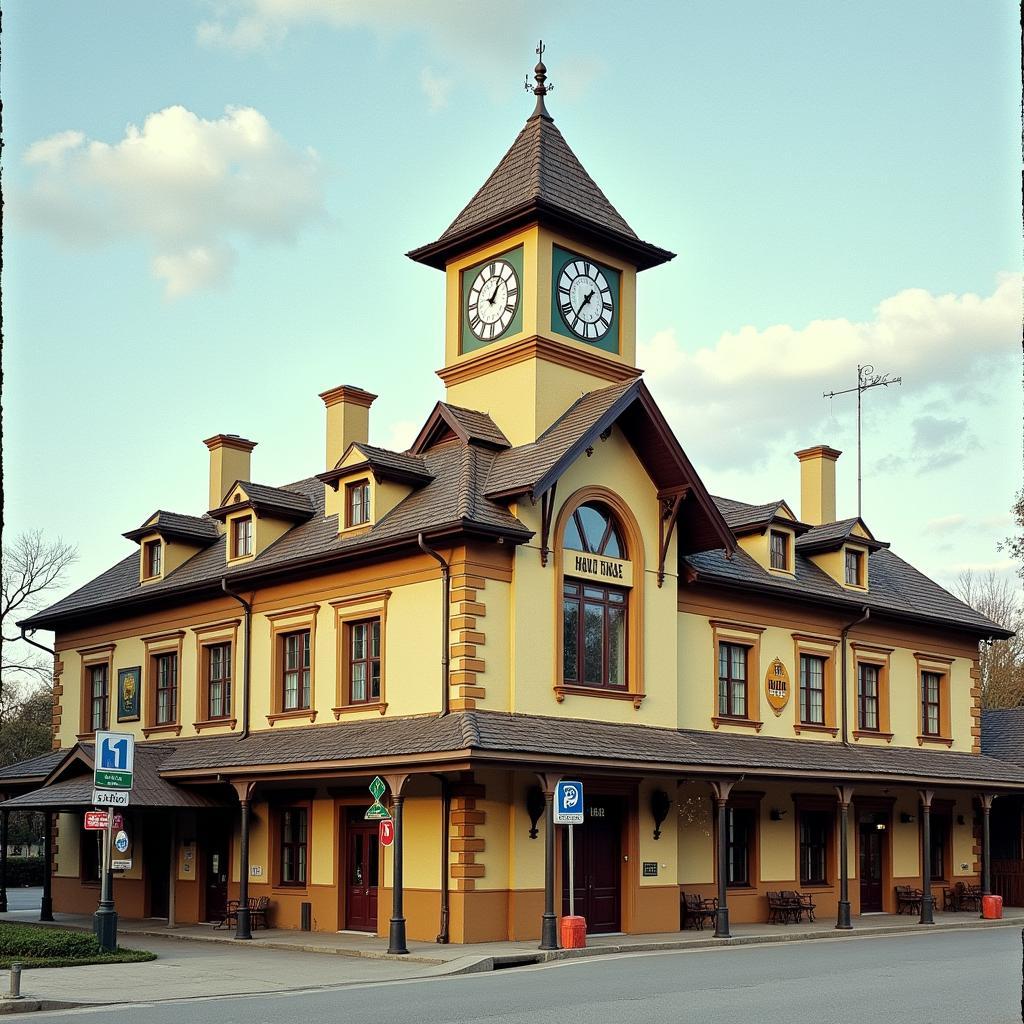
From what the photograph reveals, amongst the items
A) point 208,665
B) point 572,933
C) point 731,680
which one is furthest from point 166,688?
point 572,933

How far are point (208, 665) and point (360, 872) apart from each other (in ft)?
Answer: 22.3

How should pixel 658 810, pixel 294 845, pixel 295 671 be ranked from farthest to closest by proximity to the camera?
pixel 295 671 → pixel 294 845 → pixel 658 810

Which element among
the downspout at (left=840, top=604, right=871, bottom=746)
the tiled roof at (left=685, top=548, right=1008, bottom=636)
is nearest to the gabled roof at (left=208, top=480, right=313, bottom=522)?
the tiled roof at (left=685, top=548, right=1008, bottom=636)

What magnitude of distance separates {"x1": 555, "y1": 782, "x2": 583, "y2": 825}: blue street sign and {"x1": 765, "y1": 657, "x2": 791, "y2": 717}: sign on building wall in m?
9.61

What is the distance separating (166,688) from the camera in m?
31.5

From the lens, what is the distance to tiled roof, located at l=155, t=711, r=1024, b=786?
22.4 meters

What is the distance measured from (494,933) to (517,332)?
11.1 metres

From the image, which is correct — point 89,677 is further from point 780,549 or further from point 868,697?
point 868,697

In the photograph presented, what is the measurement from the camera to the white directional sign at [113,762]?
1969cm

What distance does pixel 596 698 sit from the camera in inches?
1001

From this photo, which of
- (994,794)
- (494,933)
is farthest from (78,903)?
(994,794)

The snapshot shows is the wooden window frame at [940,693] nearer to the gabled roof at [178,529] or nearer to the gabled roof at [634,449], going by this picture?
the gabled roof at [634,449]

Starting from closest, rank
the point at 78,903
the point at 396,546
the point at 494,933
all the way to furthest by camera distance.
Result: the point at 494,933 < the point at 396,546 < the point at 78,903

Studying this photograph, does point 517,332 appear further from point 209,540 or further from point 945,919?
point 945,919
